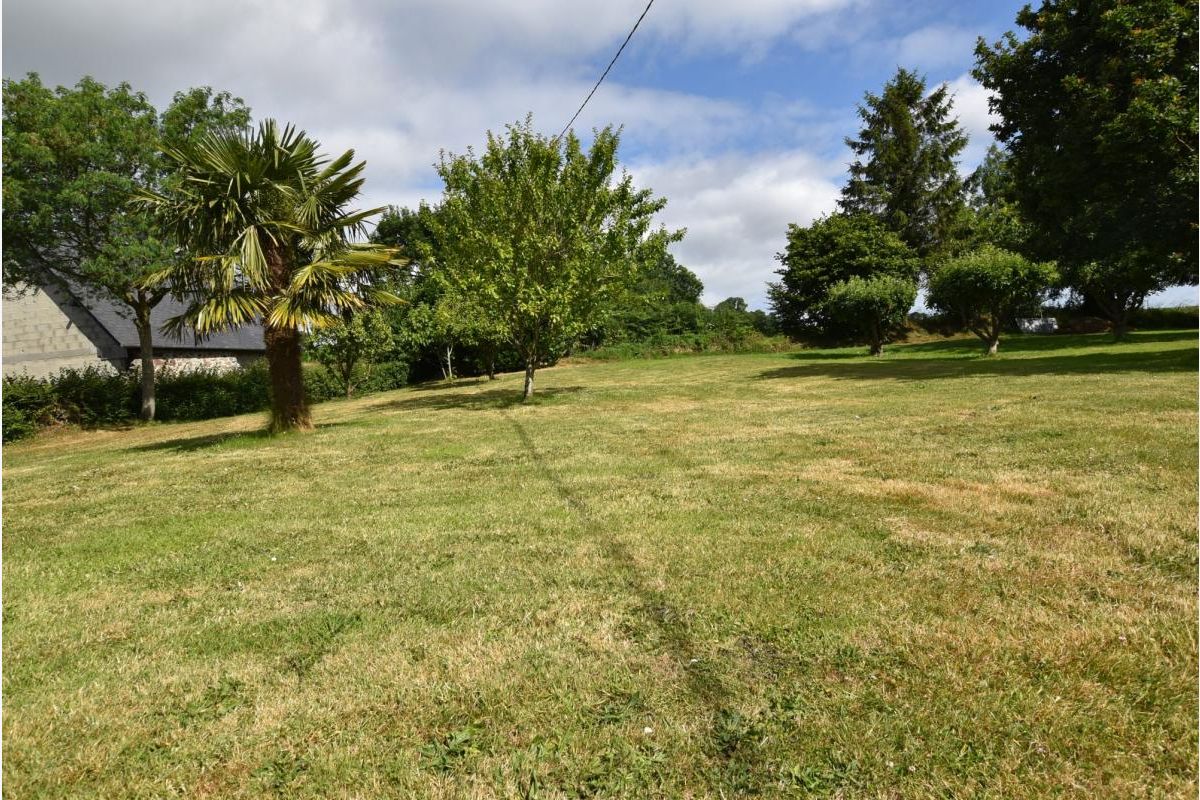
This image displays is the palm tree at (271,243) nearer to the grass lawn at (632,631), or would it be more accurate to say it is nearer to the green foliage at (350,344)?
the grass lawn at (632,631)

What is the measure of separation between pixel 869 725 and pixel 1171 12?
57.0 ft

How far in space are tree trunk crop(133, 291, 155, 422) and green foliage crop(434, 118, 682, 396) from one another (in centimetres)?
1104

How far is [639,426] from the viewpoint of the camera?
1058 centimetres

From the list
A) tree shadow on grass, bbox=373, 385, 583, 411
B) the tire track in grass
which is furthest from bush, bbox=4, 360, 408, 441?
the tire track in grass

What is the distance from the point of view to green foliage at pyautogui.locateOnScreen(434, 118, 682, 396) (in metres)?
14.4

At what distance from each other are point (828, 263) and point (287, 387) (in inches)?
1291

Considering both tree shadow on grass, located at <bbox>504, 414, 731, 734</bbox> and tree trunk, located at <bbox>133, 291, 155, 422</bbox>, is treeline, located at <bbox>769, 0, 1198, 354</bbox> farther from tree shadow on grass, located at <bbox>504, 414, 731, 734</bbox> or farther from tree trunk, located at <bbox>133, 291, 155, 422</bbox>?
tree trunk, located at <bbox>133, 291, 155, 422</bbox>

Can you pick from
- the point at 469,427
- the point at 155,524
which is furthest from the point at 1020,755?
the point at 469,427

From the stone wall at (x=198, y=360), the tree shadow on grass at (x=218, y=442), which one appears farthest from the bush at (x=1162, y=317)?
the stone wall at (x=198, y=360)

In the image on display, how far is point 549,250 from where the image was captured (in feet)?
49.3

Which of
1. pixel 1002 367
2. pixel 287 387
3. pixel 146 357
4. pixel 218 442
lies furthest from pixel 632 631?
pixel 146 357

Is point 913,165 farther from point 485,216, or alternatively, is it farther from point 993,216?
point 485,216

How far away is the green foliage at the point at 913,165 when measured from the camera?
41.1 metres

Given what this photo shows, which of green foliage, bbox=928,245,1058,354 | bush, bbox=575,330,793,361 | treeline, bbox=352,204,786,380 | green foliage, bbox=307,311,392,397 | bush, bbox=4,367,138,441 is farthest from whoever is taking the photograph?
bush, bbox=575,330,793,361
